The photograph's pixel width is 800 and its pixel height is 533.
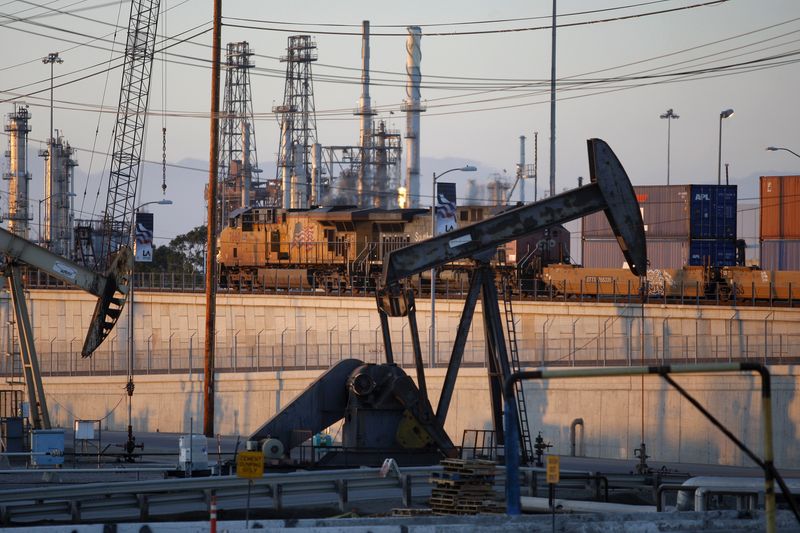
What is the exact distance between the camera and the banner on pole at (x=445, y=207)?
47.8 m

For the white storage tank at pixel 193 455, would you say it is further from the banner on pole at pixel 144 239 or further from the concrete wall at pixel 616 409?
the banner on pole at pixel 144 239

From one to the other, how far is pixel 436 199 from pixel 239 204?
247 ft

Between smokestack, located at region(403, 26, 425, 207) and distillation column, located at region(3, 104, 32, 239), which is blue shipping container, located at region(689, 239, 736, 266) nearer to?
smokestack, located at region(403, 26, 425, 207)

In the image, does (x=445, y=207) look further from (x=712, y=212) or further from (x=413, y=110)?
(x=413, y=110)

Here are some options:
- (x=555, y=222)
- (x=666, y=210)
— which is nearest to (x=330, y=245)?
(x=666, y=210)

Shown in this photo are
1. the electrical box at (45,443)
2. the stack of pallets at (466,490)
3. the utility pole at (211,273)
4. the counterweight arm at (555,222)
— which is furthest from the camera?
the utility pole at (211,273)

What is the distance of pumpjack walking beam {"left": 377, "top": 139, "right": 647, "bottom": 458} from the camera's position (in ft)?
83.5

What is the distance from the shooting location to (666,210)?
2386 inches

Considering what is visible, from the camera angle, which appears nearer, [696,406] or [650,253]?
[696,406]

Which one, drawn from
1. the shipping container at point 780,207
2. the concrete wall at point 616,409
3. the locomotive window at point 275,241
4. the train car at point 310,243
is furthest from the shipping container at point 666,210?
the locomotive window at point 275,241

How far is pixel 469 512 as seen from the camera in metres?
19.0

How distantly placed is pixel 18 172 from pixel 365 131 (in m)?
33.6

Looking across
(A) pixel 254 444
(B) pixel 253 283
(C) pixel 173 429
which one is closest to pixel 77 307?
(B) pixel 253 283

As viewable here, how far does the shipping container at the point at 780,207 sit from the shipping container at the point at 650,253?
439 cm
